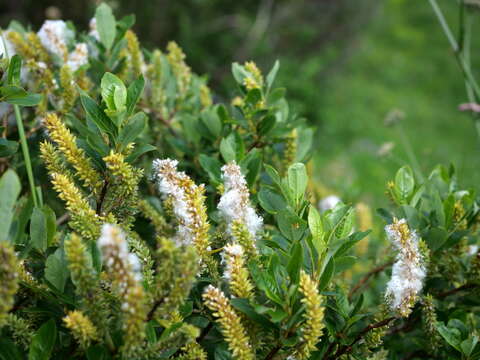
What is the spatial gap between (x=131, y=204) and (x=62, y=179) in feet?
0.46

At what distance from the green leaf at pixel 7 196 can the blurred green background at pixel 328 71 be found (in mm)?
3106

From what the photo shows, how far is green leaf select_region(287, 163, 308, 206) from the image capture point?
0.96 metres

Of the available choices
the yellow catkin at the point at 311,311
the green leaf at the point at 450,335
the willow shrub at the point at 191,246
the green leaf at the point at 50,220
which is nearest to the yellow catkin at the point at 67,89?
the willow shrub at the point at 191,246

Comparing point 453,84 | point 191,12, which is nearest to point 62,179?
point 191,12

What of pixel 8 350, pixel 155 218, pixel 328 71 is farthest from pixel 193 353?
pixel 328 71

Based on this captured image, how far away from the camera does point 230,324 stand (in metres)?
0.78

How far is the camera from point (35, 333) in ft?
2.71

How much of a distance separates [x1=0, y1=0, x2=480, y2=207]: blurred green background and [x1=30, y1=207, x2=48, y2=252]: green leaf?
9.76 feet

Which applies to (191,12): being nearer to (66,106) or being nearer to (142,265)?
(66,106)

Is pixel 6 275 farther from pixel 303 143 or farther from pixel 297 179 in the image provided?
pixel 303 143

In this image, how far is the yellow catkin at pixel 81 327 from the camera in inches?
28.2

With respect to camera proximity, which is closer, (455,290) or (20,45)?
(455,290)

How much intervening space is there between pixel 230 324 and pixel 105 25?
928mm

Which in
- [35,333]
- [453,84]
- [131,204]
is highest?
[131,204]
